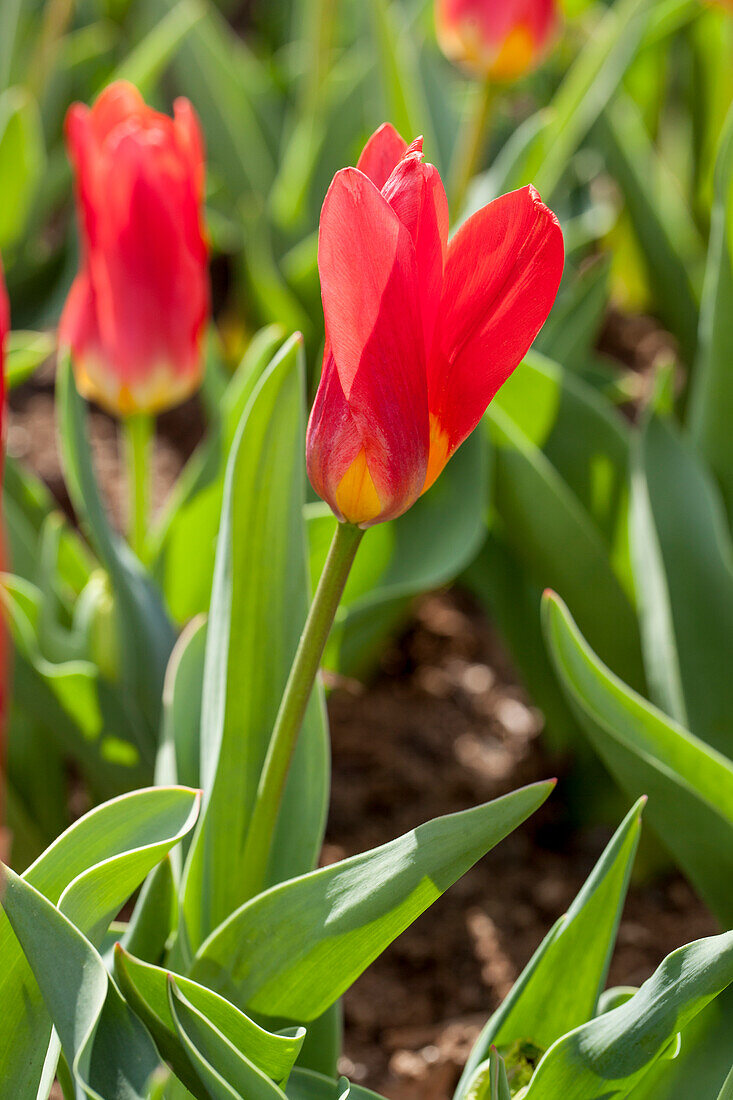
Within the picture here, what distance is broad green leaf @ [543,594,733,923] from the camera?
25.6 inches

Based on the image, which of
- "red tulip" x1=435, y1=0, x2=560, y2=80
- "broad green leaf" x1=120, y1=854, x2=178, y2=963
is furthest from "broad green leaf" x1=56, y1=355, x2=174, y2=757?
"red tulip" x1=435, y1=0, x2=560, y2=80

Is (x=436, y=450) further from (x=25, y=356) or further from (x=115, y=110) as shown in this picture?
(x=25, y=356)

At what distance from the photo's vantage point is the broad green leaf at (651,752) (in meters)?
0.65

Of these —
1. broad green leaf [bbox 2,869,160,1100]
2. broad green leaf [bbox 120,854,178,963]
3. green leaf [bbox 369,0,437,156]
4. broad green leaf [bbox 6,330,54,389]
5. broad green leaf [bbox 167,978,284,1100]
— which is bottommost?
broad green leaf [bbox 120,854,178,963]

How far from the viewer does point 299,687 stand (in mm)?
486

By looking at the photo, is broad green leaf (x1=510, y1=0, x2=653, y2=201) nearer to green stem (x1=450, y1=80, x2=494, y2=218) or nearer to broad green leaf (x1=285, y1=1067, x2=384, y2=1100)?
green stem (x1=450, y1=80, x2=494, y2=218)

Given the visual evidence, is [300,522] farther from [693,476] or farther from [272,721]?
[693,476]

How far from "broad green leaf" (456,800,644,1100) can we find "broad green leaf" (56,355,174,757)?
0.37 metres

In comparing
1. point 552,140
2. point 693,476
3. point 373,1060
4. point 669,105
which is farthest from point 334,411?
point 669,105

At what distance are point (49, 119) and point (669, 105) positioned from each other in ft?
3.42

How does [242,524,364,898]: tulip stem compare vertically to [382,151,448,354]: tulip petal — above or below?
below

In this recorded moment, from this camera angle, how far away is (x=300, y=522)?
2.13 ft

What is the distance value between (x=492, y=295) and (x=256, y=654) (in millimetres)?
283

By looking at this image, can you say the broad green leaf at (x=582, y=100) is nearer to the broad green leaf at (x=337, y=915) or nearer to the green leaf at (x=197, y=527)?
the green leaf at (x=197, y=527)
